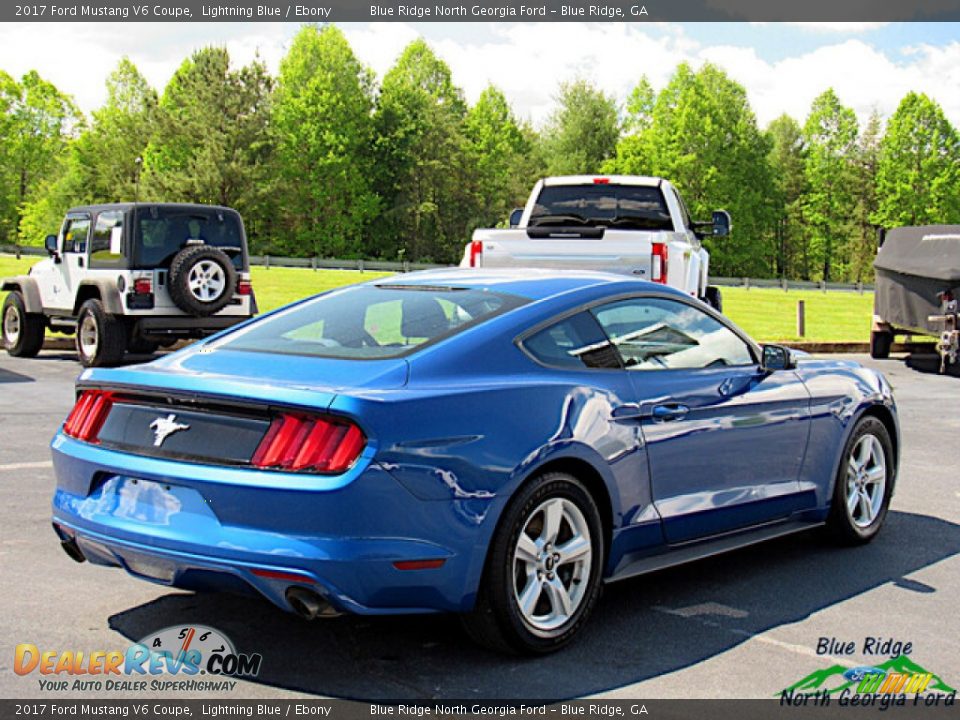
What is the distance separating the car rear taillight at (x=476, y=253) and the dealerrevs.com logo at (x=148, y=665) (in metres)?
8.27

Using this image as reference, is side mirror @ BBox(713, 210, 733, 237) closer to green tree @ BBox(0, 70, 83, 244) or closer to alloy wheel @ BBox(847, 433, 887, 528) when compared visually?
alloy wheel @ BBox(847, 433, 887, 528)

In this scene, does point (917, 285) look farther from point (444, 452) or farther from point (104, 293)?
point (444, 452)

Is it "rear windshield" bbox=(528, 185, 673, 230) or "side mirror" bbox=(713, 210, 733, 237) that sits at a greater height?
"rear windshield" bbox=(528, 185, 673, 230)

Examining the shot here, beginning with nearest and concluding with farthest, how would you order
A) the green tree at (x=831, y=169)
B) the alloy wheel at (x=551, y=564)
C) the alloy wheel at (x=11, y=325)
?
the alloy wheel at (x=551, y=564), the alloy wheel at (x=11, y=325), the green tree at (x=831, y=169)

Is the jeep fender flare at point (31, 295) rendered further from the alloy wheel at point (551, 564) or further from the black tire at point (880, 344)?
the alloy wheel at point (551, 564)

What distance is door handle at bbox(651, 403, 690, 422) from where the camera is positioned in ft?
17.2

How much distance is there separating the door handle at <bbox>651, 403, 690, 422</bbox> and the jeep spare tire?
11522 mm

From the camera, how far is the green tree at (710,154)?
261ft

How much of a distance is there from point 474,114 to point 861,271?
30313 mm

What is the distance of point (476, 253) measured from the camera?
12797mm

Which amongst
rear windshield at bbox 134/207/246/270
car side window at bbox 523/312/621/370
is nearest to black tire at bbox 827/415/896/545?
car side window at bbox 523/312/621/370

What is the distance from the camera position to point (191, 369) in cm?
479

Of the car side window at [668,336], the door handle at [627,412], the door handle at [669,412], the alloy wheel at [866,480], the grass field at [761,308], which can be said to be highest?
the car side window at [668,336]

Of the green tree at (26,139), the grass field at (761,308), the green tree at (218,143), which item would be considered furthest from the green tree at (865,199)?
the green tree at (26,139)
